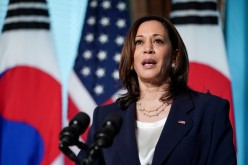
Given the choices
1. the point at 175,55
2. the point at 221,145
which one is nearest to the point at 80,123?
the point at 221,145

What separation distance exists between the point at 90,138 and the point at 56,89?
4.81 feet

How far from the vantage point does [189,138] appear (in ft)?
5.40

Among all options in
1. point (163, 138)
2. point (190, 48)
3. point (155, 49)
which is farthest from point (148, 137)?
point (190, 48)

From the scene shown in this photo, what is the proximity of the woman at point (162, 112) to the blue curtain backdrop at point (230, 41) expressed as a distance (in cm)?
129

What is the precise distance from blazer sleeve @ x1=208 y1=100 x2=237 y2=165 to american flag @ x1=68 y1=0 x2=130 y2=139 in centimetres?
159

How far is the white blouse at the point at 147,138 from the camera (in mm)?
1677

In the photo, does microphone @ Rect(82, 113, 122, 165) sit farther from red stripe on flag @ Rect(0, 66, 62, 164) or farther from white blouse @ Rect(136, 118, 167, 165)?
red stripe on flag @ Rect(0, 66, 62, 164)

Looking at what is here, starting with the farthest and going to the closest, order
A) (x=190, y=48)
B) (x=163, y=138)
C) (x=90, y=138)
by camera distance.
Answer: (x=190, y=48)
(x=90, y=138)
(x=163, y=138)

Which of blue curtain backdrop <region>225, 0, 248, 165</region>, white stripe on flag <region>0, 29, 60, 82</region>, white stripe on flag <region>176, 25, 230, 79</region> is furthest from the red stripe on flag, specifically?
blue curtain backdrop <region>225, 0, 248, 165</region>

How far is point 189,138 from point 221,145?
0.37 feet

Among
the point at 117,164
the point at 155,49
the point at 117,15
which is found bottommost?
the point at 117,164

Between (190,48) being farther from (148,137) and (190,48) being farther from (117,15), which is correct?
(148,137)

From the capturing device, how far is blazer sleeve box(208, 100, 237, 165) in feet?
5.26

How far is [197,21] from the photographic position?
316cm
